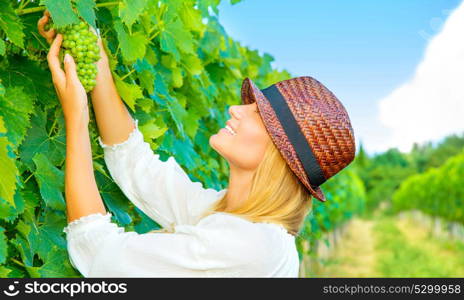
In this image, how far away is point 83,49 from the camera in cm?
189

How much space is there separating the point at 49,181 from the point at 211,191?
0.81 meters

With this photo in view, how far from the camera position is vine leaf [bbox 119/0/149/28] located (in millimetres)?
1949

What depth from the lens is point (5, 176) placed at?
151cm

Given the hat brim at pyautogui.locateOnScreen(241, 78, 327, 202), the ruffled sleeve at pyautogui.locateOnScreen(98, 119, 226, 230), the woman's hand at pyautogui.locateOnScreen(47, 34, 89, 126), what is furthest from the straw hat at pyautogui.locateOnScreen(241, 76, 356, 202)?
the woman's hand at pyautogui.locateOnScreen(47, 34, 89, 126)

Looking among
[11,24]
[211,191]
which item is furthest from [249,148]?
[11,24]

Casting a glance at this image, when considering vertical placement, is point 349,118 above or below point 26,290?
above

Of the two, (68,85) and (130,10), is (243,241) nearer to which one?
(68,85)

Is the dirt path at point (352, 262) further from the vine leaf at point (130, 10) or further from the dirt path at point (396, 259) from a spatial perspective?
the vine leaf at point (130, 10)

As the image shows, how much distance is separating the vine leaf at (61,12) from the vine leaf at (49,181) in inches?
16.4

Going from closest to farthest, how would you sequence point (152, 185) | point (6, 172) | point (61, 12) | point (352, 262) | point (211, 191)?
point (6, 172) → point (61, 12) → point (152, 185) → point (211, 191) → point (352, 262)

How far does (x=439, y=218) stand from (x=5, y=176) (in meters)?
36.0

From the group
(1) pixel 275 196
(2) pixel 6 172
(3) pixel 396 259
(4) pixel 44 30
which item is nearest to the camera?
(2) pixel 6 172

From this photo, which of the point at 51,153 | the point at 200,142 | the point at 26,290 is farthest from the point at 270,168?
the point at 200,142

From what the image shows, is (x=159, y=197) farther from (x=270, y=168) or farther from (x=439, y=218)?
(x=439, y=218)
